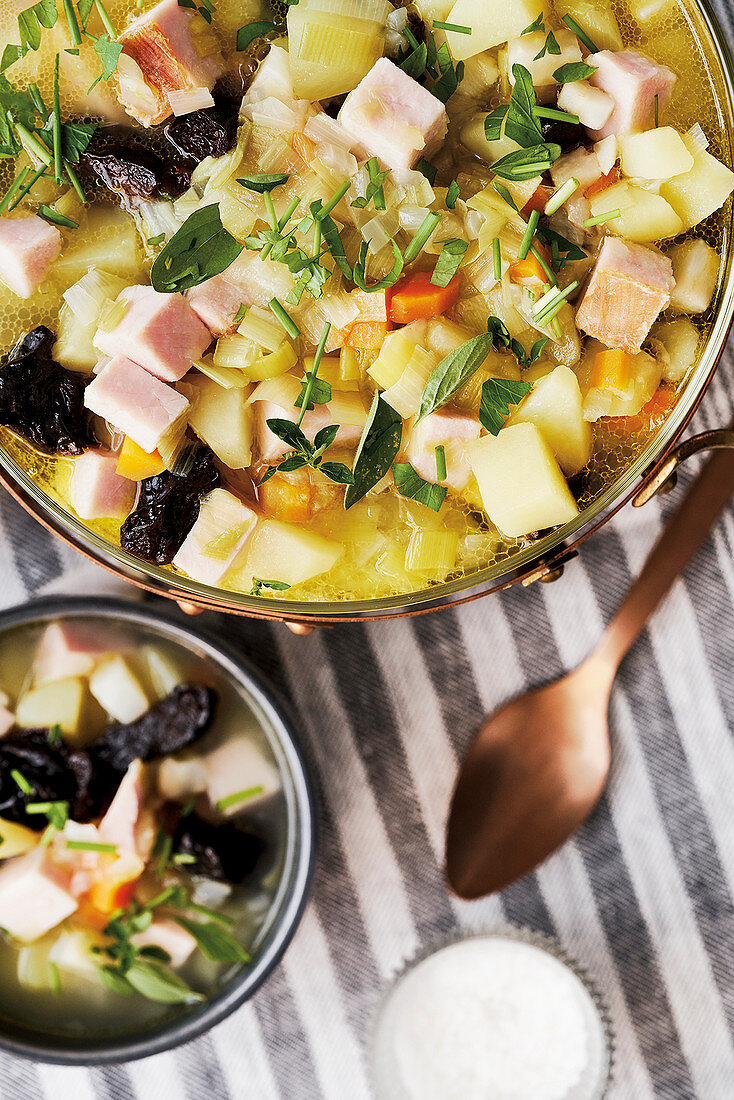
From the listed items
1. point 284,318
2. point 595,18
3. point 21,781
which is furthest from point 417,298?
point 21,781

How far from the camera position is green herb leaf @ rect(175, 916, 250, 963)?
1415mm

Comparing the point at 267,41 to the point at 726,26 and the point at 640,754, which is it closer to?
the point at 726,26

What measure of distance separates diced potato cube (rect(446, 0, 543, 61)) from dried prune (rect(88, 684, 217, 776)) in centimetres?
94

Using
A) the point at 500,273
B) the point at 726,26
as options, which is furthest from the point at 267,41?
the point at 726,26

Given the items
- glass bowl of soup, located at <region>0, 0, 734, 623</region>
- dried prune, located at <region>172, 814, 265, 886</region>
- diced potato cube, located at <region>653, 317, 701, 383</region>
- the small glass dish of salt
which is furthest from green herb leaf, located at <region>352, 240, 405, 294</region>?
the small glass dish of salt

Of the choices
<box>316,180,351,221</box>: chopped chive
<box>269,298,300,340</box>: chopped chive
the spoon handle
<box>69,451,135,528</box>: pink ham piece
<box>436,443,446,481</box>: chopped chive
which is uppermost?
<box>316,180,351,221</box>: chopped chive

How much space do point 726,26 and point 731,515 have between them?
2.33ft

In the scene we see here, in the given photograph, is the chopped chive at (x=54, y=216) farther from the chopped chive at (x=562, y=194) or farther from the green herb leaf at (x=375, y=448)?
the chopped chive at (x=562, y=194)

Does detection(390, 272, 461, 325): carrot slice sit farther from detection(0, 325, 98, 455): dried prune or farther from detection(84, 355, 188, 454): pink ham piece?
detection(0, 325, 98, 455): dried prune

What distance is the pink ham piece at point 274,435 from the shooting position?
1.00m

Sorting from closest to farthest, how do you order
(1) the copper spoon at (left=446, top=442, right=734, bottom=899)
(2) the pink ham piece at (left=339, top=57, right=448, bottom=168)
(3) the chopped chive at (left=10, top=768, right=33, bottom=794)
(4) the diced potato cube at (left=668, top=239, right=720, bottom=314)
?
1. (2) the pink ham piece at (left=339, top=57, right=448, bottom=168)
2. (4) the diced potato cube at (left=668, top=239, right=720, bottom=314)
3. (3) the chopped chive at (left=10, top=768, right=33, bottom=794)
4. (1) the copper spoon at (left=446, top=442, right=734, bottom=899)

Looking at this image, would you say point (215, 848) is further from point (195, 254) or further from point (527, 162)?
point (527, 162)

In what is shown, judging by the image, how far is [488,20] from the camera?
3.05 ft

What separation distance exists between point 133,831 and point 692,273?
3.53 feet
